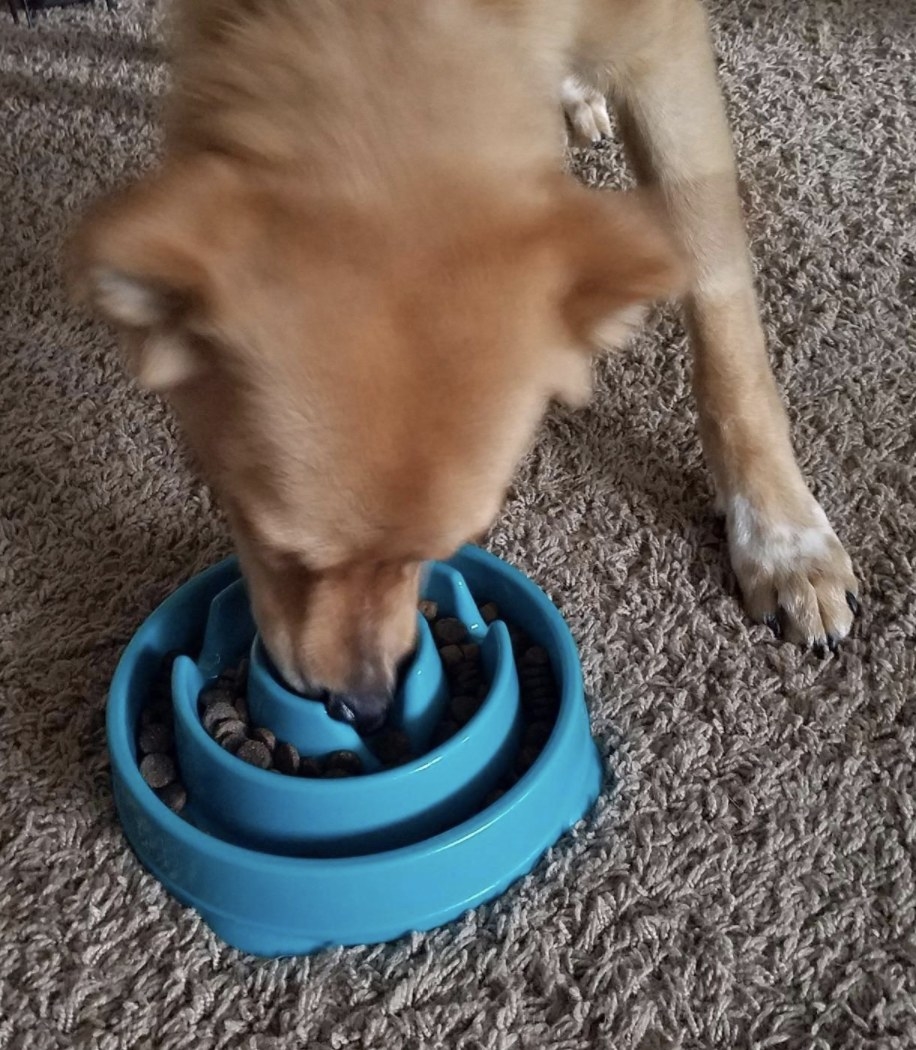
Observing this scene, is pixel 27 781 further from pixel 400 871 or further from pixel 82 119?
pixel 82 119

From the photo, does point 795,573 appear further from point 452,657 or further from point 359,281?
point 359,281

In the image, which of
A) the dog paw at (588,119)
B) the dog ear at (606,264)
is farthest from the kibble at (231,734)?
the dog paw at (588,119)

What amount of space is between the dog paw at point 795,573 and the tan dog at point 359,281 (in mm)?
616

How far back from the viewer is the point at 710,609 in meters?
1.95

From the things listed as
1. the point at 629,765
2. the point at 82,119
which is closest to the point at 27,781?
the point at 629,765

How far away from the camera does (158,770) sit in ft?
5.32

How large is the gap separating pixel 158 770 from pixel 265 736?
6.1 inches

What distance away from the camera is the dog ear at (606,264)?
4.31 ft

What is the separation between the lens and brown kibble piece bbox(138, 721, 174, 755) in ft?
5.45

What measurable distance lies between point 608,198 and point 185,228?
52 cm

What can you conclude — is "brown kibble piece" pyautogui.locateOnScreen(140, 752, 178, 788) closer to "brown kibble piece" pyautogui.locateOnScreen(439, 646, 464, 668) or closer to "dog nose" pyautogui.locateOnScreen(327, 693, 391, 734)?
"dog nose" pyautogui.locateOnScreen(327, 693, 391, 734)

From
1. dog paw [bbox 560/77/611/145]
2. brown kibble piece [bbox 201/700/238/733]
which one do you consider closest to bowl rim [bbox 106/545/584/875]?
brown kibble piece [bbox 201/700/238/733]

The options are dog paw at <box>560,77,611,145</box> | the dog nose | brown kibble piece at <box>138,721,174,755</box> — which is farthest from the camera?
dog paw at <box>560,77,611,145</box>

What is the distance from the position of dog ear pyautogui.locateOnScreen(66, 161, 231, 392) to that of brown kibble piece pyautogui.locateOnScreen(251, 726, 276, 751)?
565 mm
